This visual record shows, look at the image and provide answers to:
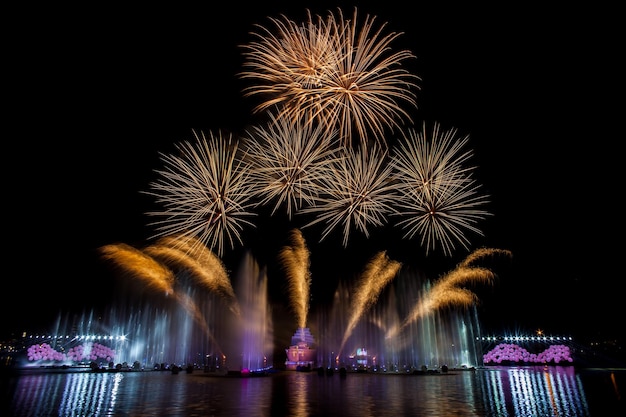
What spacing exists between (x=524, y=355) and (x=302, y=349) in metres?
38.7

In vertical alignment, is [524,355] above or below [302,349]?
below

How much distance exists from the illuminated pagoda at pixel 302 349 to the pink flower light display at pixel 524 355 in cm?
3430

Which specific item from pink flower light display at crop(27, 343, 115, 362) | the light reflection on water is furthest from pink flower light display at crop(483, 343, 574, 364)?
pink flower light display at crop(27, 343, 115, 362)

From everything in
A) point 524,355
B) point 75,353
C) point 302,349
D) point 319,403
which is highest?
point 75,353

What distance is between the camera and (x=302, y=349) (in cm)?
3697

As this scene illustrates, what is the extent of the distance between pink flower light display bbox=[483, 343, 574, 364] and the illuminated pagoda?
34.3 meters

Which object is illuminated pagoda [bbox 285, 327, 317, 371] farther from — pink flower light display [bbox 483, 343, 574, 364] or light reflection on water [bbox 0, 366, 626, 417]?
pink flower light display [bbox 483, 343, 574, 364]

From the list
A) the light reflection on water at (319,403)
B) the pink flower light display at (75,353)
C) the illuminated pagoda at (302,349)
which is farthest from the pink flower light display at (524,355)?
the pink flower light display at (75,353)

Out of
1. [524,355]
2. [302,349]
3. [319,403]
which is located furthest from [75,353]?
[524,355]

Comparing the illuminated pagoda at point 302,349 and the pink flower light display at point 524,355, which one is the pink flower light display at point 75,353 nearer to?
the illuminated pagoda at point 302,349

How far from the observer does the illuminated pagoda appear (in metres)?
36.3

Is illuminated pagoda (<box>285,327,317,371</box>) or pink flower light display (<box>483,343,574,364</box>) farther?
pink flower light display (<box>483,343,574,364</box>)

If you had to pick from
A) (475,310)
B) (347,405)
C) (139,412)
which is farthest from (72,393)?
(475,310)

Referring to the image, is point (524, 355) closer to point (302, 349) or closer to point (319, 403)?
point (302, 349)
